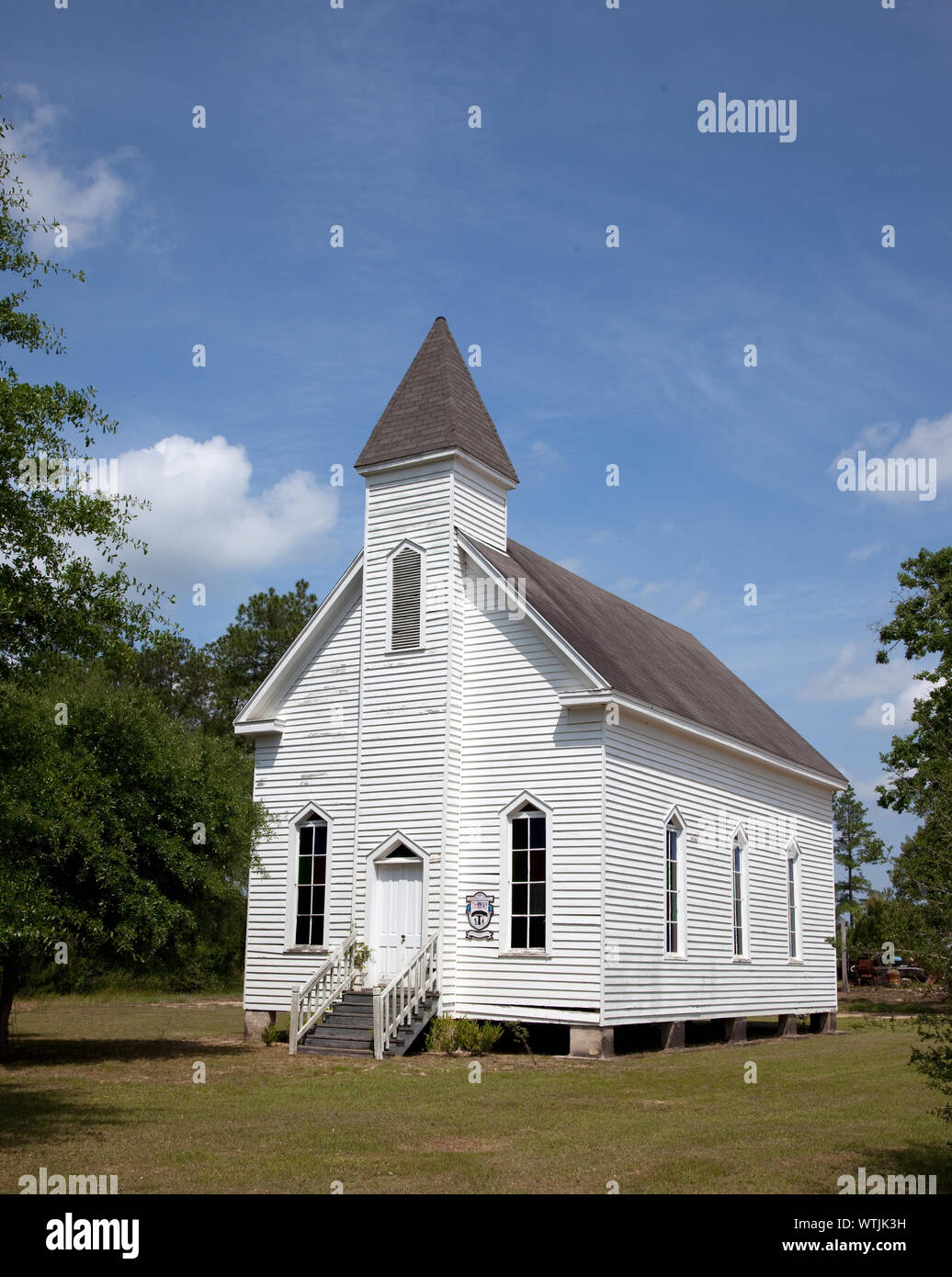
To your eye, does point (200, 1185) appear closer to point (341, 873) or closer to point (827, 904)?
point (341, 873)

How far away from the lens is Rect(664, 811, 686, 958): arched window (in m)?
21.6

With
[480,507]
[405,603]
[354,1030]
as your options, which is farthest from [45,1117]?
[480,507]

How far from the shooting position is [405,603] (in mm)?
21531

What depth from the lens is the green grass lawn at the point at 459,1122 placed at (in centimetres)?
916

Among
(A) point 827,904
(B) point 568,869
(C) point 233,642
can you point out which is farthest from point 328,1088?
(C) point 233,642

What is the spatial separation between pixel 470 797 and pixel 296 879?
4014mm

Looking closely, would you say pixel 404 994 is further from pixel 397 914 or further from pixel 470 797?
pixel 470 797

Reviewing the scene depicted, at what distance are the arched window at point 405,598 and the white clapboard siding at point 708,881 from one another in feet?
13.1

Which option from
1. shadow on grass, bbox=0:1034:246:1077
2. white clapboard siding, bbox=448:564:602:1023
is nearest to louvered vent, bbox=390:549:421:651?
white clapboard siding, bbox=448:564:602:1023

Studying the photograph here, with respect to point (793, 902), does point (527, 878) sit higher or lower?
higher

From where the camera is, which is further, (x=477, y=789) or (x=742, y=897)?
(x=742, y=897)

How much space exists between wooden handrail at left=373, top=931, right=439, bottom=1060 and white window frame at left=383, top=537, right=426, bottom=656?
485 cm

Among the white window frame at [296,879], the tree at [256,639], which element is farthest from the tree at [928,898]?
the tree at [256,639]
